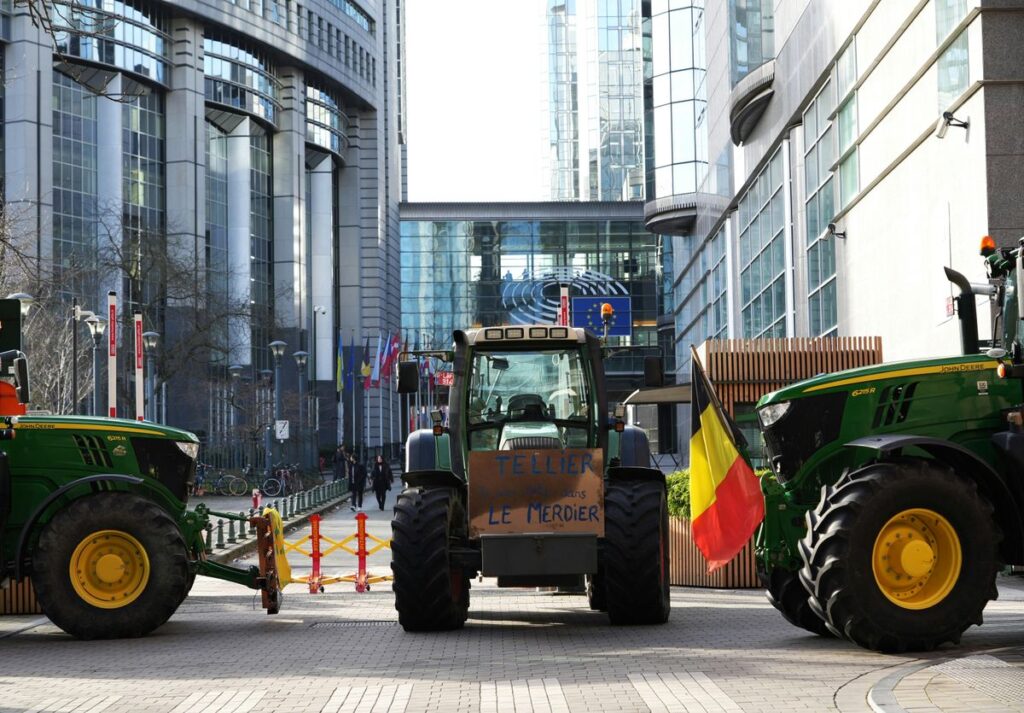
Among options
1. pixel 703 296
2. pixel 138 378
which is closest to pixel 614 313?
pixel 138 378

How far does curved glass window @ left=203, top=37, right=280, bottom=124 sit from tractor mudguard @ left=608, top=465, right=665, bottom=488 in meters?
77.7

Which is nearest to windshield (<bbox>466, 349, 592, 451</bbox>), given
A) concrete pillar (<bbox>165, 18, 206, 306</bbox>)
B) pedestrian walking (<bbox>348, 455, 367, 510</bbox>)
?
pedestrian walking (<bbox>348, 455, 367, 510</bbox>)

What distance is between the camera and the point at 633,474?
47.2 feet

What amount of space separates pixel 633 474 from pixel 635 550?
136cm

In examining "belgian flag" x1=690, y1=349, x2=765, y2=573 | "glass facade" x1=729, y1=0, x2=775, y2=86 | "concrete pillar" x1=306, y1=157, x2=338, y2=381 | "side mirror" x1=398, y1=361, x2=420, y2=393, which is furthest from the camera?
"concrete pillar" x1=306, y1=157, x2=338, y2=381

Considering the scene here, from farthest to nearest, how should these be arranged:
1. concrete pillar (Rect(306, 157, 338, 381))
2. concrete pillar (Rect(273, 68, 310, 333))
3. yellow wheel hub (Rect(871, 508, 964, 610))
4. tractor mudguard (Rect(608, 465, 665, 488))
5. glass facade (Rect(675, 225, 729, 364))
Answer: concrete pillar (Rect(306, 157, 338, 381)), concrete pillar (Rect(273, 68, 310, 333)), glass facade (Rect(675, 225, 729, 364)), tractor mudguard (Rect(608, 465, 665, 488)), yellow wheel hub (Rect(871, 508, 964, 610))

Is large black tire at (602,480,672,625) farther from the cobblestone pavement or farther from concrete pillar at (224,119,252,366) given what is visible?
concrete pillar at (224,119,252,366)

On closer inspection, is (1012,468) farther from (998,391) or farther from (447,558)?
(447,558)

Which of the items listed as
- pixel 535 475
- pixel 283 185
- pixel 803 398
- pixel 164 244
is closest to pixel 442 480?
pixel 535 475

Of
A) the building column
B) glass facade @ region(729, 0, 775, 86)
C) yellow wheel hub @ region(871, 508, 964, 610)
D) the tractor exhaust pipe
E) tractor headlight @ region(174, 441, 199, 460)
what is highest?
the building column

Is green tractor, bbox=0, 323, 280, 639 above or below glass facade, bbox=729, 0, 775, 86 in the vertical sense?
below

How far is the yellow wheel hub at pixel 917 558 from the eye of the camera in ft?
34.3

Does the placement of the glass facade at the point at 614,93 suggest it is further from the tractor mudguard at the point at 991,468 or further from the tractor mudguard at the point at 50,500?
the tractor mudguard at the point at 991,468

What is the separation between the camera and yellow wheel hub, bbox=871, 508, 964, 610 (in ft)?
34.3
